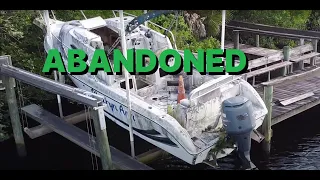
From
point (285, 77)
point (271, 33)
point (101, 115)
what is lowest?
point (285, 77)

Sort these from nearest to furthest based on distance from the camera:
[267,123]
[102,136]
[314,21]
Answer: [102,136]
[267,123]
[314,21]

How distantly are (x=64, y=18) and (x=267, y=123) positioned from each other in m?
8.84

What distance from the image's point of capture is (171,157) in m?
10.9

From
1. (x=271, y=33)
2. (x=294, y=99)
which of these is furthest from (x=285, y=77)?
(x=271, y=33)

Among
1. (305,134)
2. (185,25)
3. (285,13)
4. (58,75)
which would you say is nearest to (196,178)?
(305,134)

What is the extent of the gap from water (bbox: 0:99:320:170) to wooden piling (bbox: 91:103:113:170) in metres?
1.82

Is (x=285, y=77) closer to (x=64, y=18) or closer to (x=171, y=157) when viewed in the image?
(x=171, y=157)

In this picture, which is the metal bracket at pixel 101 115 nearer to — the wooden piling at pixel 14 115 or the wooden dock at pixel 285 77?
the wooden piling at pixel 14 115

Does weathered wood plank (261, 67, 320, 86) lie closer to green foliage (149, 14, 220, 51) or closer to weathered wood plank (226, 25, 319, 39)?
weathered wood plank (226, 25, 319, 39)

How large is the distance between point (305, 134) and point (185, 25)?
6779mm

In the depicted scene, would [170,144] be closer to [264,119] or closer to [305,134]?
[264,119]

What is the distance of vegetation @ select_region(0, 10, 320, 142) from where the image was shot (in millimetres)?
13703

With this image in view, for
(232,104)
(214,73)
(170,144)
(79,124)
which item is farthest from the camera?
(79,124)

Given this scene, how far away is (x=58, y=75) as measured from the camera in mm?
13719
